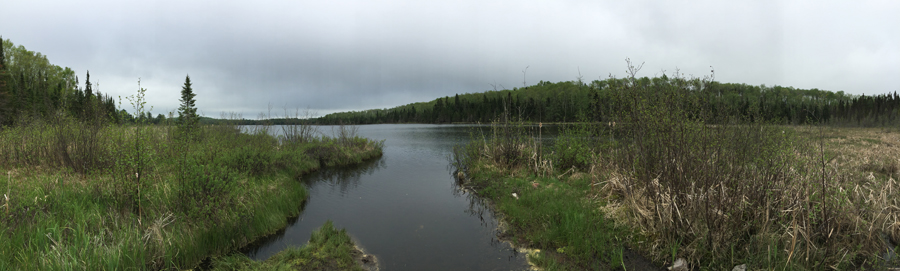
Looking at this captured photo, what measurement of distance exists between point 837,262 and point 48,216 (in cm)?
1296

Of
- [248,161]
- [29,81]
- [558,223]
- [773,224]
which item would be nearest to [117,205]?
[248,161]

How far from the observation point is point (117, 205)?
660 cm

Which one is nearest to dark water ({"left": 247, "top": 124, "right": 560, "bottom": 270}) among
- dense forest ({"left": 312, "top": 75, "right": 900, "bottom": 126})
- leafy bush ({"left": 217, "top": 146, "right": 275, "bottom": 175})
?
leafy bush ({"left": 217, "top": 146, "right": 275, "bottom": 175})

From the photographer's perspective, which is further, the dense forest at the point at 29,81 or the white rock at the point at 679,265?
the dense forest at the point at 29,81

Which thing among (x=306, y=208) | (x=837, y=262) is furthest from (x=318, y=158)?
(x=837, y=262)

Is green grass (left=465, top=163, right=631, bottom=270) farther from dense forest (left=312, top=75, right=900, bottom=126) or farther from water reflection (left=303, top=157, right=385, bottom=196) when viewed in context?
water reflection (left=303, top=157, right=385, bottom=196)

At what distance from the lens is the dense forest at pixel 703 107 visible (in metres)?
6.20

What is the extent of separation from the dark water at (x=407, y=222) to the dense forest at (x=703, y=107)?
424 cm

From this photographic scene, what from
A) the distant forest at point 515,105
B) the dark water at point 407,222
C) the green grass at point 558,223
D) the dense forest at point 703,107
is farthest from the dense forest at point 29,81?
the green grass at point 558,223

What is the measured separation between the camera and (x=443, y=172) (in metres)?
18.1

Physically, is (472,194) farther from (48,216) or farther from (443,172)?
(48,216)

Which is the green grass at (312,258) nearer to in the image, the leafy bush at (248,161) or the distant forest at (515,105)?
the distant forest at (515,105)

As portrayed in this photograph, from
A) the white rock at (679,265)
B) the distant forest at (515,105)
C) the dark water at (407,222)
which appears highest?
the distant forest at (515,105)

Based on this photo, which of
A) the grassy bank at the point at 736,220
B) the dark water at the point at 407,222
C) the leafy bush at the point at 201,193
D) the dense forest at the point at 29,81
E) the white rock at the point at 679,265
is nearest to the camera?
the grassy bank at the point at 736,220
